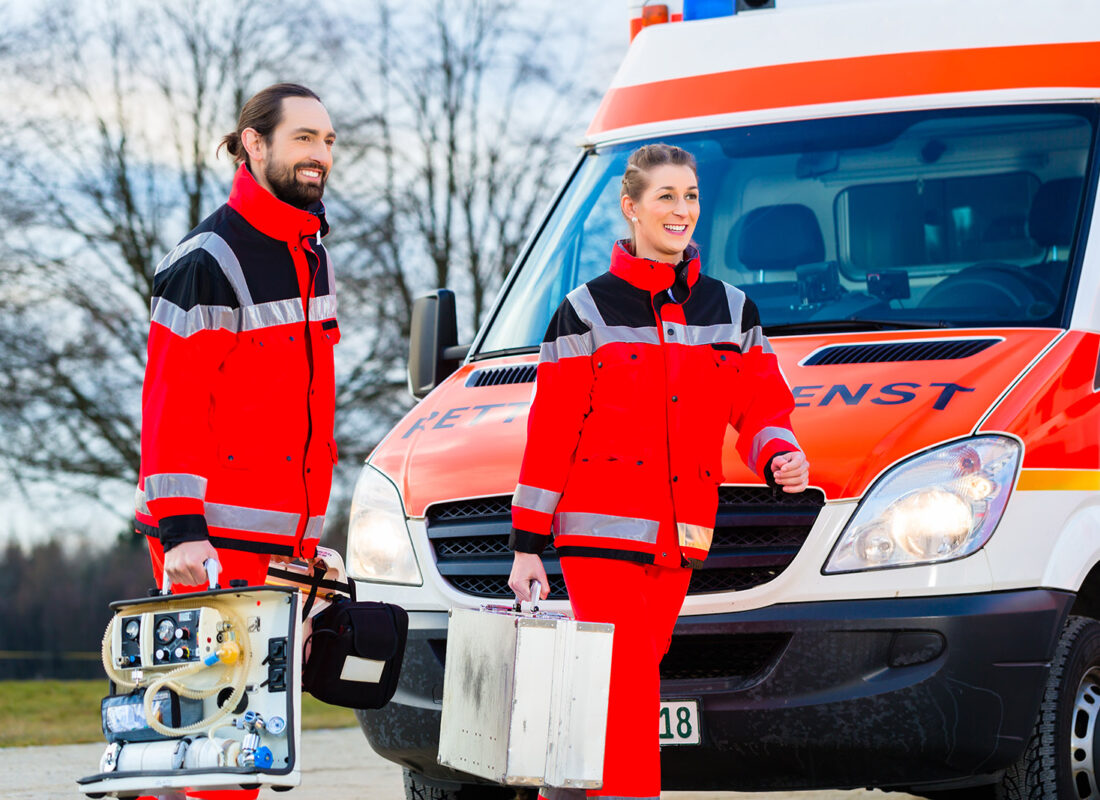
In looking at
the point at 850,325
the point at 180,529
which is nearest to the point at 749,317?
the point at 850,325

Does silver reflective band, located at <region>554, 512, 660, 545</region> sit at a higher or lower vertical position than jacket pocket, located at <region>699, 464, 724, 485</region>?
lower

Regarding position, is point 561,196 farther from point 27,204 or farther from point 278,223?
point 27,204

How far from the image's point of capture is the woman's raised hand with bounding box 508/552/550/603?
13.8 ft

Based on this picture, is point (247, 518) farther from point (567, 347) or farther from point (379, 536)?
point (379, 536)

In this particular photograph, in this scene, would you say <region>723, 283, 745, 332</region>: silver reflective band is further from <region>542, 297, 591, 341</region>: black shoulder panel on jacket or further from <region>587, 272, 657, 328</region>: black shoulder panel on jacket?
<region>542, 297, 591, 341</region>: black shoulder panel on jacket

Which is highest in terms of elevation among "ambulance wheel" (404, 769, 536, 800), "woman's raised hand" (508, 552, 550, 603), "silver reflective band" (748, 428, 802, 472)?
"silver reflective band" (748, 428, 802, 472)

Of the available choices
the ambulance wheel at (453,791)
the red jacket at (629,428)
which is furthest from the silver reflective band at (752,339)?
the ambulance wheel at (453,791)

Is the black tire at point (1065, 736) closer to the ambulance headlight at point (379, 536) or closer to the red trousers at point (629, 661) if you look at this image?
the red trousers at point (629, 661)

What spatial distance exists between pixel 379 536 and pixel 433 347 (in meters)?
1.14

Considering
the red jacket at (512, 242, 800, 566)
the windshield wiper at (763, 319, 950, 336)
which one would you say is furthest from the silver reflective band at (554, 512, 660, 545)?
the windshield wiper at (763, 319, 950, 336)

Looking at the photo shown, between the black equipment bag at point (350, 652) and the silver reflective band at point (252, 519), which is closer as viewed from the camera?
the silver reflective band at point (252, 519)

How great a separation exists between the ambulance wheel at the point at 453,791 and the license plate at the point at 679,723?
3.20 feet

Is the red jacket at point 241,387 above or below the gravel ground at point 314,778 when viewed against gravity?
above

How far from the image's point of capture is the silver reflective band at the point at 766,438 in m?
4.31
